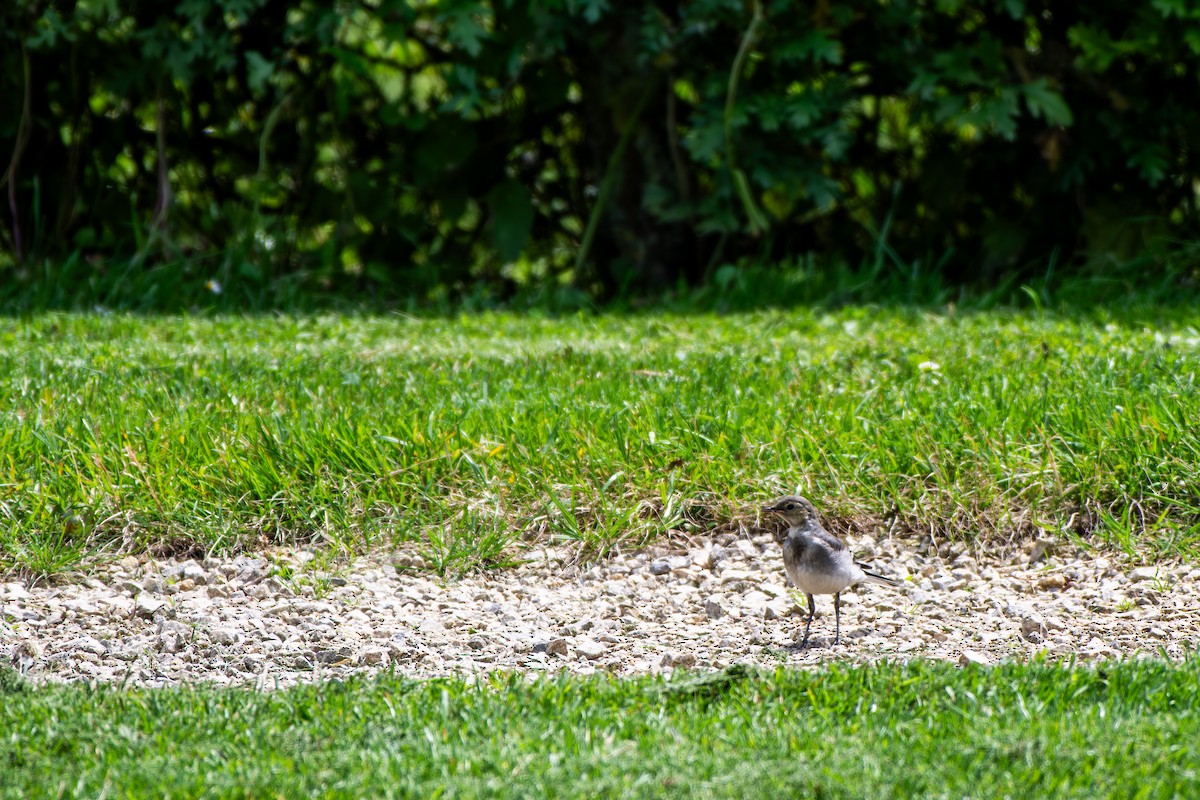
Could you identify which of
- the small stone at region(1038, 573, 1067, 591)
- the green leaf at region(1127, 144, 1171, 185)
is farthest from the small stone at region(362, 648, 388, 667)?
the green leaf at region(1127, 144, 1171, 185)

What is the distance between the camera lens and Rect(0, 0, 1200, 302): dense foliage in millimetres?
6668

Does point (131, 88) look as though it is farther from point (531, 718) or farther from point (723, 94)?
point (531, 718)

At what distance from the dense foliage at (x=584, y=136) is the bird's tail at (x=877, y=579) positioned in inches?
131

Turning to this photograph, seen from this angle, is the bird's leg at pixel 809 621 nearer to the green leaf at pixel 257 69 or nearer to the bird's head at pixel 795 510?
the bird's head at pixel 795 510

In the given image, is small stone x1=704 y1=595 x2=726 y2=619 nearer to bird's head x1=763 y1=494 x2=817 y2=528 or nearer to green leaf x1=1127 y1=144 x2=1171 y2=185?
bird's head x1=763 y1=494 x2=817 y2=528

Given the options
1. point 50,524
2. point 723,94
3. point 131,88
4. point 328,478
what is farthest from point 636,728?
point 131,88

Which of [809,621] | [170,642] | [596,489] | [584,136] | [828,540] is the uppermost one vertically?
[584,136]

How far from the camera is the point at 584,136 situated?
765 centimetres

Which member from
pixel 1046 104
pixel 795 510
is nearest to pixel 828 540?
pixel 795 510

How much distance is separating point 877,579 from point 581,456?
968mm

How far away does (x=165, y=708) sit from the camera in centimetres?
275

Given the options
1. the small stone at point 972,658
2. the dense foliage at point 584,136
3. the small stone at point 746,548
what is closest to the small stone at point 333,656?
the small stone at point 746,548

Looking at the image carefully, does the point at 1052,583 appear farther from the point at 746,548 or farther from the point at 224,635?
the point at 224,635

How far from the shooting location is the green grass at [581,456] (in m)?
3.85
